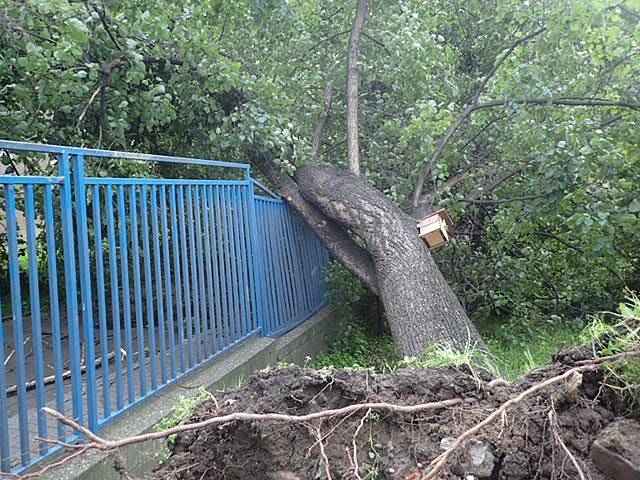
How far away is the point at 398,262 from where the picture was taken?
554 cm

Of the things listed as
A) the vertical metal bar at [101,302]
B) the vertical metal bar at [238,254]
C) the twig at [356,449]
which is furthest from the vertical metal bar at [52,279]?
the vertical metal bar at [238,254]

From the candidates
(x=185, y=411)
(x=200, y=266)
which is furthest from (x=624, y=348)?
(x=200, y=266)

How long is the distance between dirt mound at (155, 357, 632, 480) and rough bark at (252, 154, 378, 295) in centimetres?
404

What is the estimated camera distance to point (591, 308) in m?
7.11

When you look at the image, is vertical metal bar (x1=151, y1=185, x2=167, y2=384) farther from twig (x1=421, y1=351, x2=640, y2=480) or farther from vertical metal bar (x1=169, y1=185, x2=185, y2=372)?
twig (x1=421, y1=351, x2=640, y2=480)

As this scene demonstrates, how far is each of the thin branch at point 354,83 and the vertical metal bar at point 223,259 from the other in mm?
1903

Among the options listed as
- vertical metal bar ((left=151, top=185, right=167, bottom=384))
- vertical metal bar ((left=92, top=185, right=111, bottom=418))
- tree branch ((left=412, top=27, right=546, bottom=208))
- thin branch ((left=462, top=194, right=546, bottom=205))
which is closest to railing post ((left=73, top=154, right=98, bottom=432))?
vertical metal bar ((left=92, top=185, right=111, bottom=418))

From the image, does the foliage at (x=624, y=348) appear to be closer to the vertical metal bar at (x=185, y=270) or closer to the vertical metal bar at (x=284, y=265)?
the vertical metal bar at (x=185, y=270)

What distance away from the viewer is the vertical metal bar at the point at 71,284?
3213 mm

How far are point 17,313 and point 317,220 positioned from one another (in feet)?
13.7

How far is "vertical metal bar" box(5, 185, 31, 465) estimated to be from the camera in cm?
276

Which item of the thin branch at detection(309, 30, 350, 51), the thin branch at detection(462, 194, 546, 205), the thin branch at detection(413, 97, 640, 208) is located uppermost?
the thin branch at detection(309, 30, 350, 51)

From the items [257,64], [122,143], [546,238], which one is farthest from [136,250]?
[546,238]

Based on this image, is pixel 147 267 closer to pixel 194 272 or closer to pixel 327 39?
pixel 194 272
